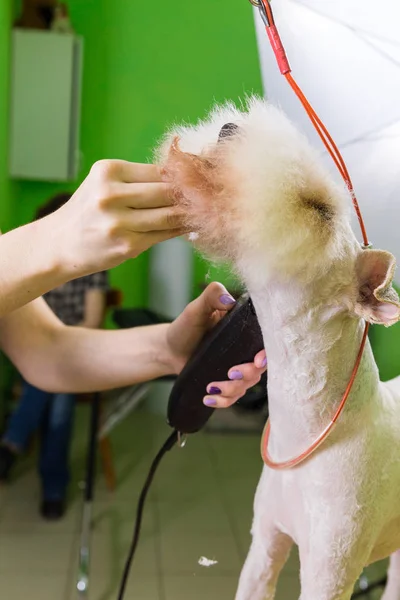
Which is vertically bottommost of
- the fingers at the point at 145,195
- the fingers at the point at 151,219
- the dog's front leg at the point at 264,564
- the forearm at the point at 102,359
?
the dog's front leg at the point at 264,564

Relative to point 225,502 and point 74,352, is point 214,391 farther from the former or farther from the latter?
point 225,502

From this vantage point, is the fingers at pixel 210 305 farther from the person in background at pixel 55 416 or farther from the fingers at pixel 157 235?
the person in background at pixel 55 416

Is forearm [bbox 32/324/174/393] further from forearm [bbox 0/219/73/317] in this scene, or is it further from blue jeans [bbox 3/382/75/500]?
blue jeans [bbox 3/382/75/500]

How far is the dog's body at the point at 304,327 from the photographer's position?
0.98 feet

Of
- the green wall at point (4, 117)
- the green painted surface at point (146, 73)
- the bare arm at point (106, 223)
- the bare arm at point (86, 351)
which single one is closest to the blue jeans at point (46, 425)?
the green painted surface at point (146, 73)

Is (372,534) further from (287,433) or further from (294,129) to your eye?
(294,129)

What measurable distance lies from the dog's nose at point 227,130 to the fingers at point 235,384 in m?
0.18

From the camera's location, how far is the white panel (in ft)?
1.30

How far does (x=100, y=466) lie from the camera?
160 centimetres

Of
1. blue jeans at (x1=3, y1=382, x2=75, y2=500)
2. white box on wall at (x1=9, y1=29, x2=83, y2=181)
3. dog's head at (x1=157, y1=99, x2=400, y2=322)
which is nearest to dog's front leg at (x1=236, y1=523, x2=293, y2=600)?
dog's head at (x1=157, y1=99, x2=400, y2=322)

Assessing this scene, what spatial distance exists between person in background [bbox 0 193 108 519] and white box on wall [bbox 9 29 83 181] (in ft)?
1.10

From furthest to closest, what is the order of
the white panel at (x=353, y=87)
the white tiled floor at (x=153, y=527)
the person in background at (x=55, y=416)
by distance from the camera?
1. the person in background at (x=55, y=416)
2. the white tiled floor at (x=153, y=527)
3. the white panel at (x=353, y=87)

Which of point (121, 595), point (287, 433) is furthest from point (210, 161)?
point (121, 595)

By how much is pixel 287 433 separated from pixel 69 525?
104cm
